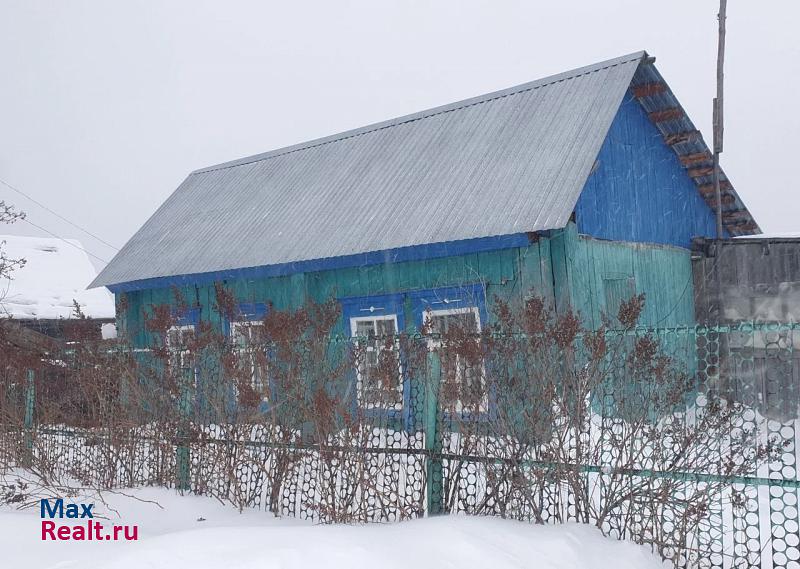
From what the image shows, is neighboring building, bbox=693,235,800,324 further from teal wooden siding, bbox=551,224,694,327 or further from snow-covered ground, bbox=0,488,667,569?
snow-covered ground, bbox=0,488,667,569

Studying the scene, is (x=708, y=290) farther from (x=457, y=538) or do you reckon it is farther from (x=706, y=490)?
(x=457, y=538)

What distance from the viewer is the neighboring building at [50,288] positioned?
→ 70.6 ft

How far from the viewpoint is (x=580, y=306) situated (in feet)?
32.2

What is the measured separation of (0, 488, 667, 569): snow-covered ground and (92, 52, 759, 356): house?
4307 mm

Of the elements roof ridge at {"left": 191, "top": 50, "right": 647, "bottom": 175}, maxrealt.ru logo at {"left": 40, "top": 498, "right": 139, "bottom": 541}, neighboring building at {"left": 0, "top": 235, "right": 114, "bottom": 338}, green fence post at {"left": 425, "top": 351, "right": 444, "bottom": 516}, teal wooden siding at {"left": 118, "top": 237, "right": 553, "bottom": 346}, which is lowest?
maxrealt.ru logo at {"left": 40, "top": 498, "right": 139, "bottom": 541}

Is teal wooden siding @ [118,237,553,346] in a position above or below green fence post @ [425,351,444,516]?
above

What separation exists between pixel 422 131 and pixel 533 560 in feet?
34.1

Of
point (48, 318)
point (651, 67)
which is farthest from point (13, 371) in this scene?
point (48, 318)

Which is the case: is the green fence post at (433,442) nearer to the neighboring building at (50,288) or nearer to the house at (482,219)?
the house at (482,219)

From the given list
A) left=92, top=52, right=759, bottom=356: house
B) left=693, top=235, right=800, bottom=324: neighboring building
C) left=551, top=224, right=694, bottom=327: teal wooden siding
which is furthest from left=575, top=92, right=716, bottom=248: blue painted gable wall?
left=693, top=235, right=800, bottom=324: neighboring building

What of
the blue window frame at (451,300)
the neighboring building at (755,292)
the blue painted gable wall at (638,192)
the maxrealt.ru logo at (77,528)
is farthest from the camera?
the neighboring building at (755,292)

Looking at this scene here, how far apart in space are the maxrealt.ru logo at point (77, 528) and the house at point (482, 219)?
426 cm

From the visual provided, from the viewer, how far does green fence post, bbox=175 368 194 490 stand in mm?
7152

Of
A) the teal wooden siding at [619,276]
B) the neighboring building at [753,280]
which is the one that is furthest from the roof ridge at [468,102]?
the neighboring building at [753,280]
